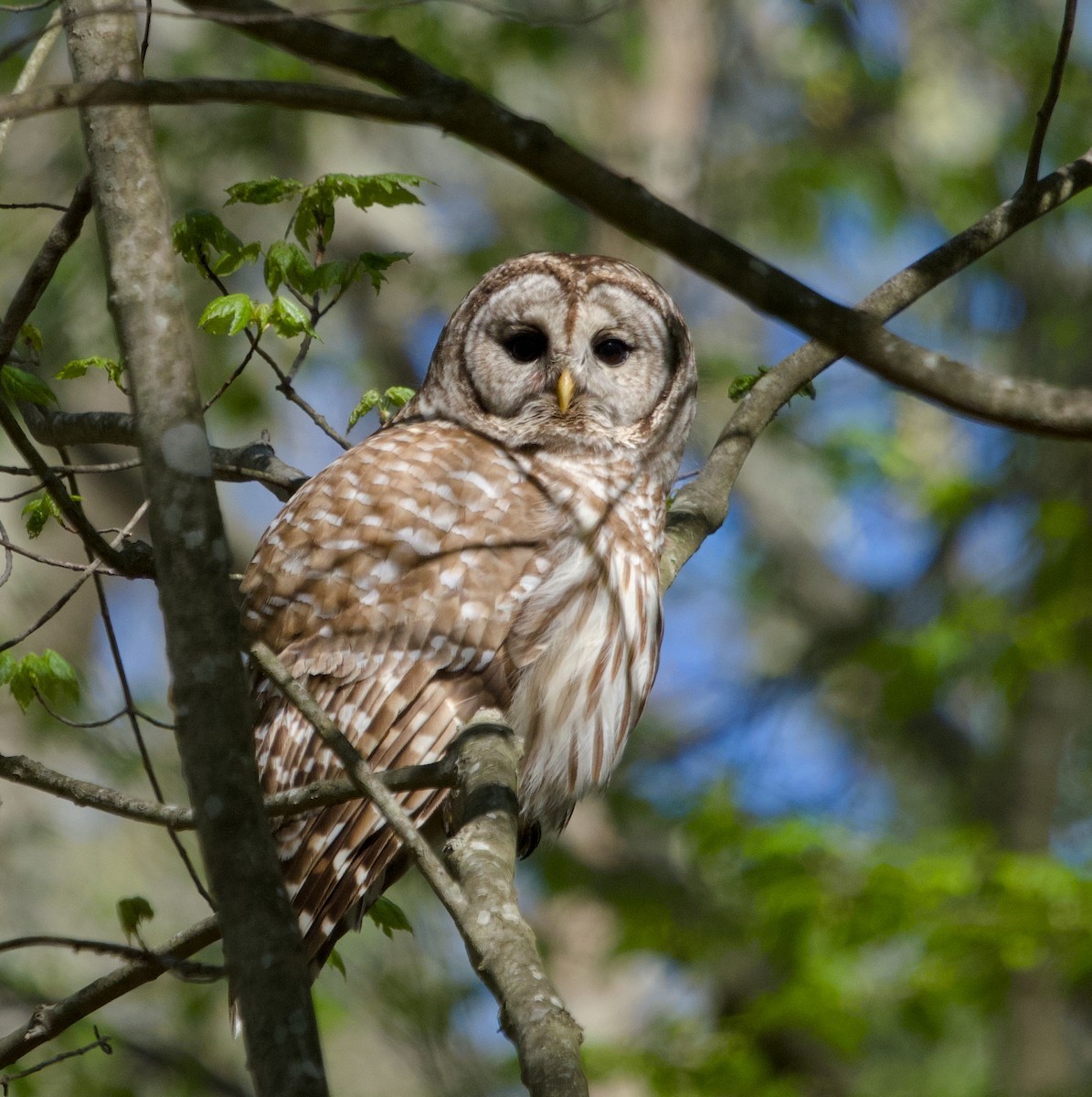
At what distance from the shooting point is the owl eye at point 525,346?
4551 millimetres

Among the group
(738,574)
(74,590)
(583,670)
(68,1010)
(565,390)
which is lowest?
(68,1010)

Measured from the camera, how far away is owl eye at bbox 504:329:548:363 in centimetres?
455

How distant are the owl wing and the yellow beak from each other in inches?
19.5

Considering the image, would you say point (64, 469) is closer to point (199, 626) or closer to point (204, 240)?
point (204, 240)

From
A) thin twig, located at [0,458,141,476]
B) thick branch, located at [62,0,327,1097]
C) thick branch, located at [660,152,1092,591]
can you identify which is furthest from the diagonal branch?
thick branch, located at [660,152,1092,591]

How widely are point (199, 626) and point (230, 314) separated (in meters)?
1.55

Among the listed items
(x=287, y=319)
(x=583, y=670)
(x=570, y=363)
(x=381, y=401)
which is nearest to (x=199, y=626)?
(x=287, y=319)

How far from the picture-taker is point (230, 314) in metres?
3.33

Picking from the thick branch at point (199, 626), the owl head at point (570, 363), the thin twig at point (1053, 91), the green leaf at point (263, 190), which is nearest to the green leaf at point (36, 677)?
the green leaf at point (263, 190)

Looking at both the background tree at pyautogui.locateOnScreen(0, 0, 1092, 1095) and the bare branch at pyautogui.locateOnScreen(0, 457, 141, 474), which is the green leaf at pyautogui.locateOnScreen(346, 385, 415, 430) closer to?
the background tree at pyautogui.locateOnScreen(0, 0, 1092, 1095)

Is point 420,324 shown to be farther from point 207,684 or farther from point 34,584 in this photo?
point 207,684

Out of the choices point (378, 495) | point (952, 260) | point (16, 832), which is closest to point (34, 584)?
point (16, 832)

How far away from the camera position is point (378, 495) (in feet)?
12.5

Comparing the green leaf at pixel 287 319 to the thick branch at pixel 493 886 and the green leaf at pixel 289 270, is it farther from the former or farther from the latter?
the thick branch at pixel 493 886
